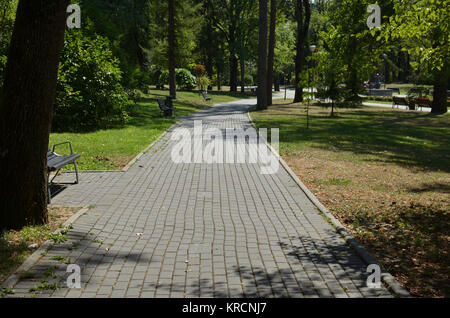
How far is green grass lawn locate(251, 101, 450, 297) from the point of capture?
5.59m

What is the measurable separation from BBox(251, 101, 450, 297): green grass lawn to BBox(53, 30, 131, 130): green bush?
22.8ft

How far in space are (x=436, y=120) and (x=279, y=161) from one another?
17.5 metres

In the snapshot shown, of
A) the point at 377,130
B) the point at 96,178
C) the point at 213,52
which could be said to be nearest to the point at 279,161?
the point at 96,178

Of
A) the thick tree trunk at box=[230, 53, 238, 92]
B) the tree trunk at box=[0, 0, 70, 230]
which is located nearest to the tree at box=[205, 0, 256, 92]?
the thick tree trunk at box=[230, 53, 238, 92]

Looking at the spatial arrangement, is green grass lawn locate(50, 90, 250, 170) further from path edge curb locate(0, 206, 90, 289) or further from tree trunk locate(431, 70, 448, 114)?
tree trunk locate(431, 70, 448, 114)

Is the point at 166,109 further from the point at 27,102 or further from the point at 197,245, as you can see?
the point at 197,245

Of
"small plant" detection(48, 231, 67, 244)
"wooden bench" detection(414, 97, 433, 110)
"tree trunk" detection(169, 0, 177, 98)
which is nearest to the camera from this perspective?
"small plant" detection(48, 231, 67, 244)

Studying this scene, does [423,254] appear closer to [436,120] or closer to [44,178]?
[44,178]

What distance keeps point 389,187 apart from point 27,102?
7.30m

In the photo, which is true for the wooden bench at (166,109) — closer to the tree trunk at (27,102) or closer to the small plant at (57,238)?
the tree trunk at (27,102)

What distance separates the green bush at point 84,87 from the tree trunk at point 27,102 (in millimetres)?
10772

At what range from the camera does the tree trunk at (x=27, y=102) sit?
222 inches

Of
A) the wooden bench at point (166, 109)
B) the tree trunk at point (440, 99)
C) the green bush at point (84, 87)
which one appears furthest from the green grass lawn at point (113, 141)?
the tree trunk at point (440, 99)

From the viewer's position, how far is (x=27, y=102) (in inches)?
226
